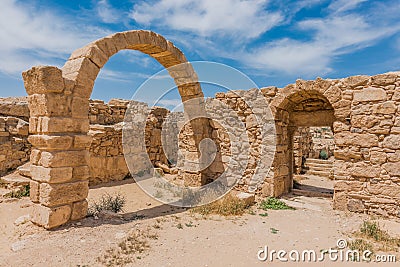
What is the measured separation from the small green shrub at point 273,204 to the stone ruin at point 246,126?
0.96 feet

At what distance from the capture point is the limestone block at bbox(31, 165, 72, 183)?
14.9ft

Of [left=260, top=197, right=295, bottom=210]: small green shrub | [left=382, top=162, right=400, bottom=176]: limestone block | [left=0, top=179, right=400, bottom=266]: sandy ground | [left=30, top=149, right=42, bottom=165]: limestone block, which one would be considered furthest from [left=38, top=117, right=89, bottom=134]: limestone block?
[left=382, top=162, right=400, bottom=176]: limestone block

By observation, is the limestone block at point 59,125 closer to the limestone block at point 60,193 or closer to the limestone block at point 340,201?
the limestone block at point 60,193

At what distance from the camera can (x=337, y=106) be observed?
231 inches

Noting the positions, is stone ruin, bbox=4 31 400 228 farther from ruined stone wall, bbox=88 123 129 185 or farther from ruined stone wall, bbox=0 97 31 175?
ruined stone wall, bbox=88 123 129 185

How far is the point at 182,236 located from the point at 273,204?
9.10ft

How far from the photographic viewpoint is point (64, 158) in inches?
186

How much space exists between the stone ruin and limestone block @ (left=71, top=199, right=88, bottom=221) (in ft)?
0.06

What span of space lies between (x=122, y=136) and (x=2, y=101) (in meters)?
4.03

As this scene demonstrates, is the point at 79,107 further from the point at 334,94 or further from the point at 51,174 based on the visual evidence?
the point at 334,94

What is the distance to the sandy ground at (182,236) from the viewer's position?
3.63 meters

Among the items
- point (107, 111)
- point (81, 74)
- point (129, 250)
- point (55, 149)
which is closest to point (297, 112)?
point (81, 74)

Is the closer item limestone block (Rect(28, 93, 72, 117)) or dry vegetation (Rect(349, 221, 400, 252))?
dry vegetation (Rect(349, 221, 400, 252))

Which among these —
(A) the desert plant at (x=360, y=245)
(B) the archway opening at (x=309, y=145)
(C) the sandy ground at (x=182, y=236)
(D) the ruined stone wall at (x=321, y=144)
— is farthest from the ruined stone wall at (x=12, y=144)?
(D) the ruined stone wall at (x=321, y=144)
